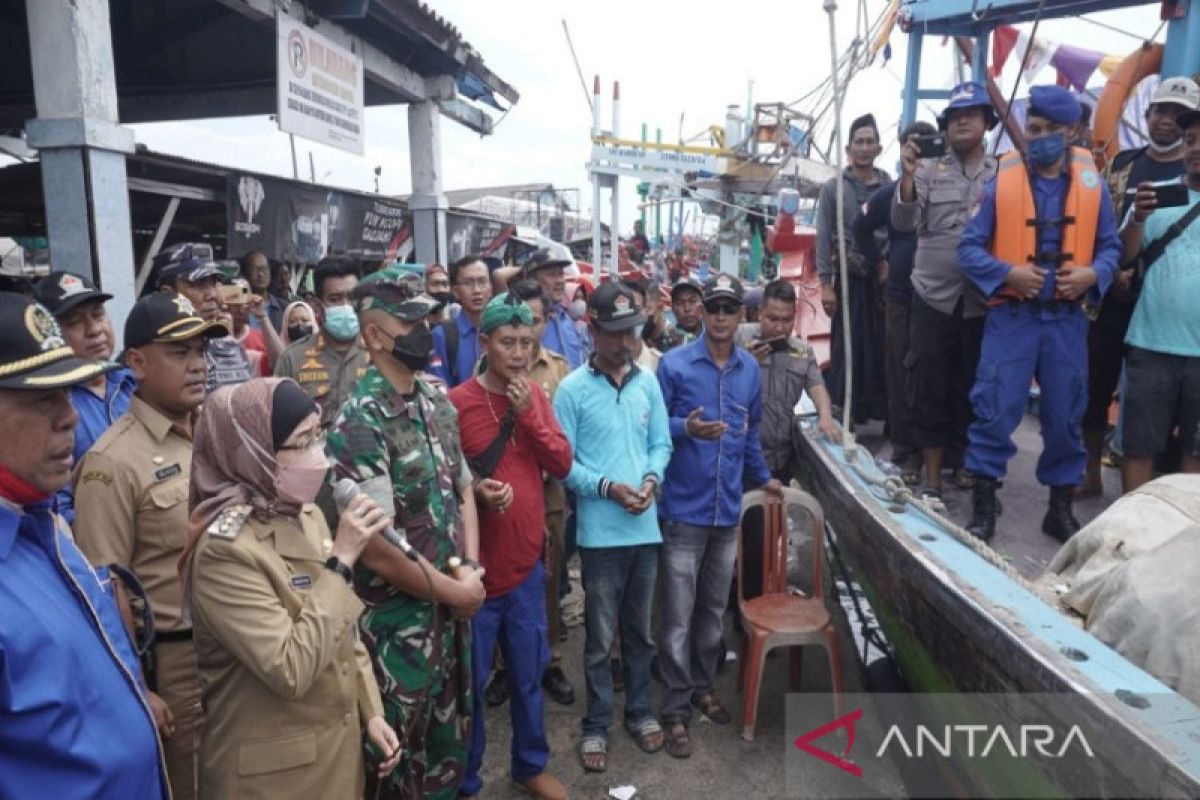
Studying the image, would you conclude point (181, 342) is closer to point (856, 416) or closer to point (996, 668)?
point (996, 668)

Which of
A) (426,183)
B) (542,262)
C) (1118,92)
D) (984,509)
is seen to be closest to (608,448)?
(984,509)

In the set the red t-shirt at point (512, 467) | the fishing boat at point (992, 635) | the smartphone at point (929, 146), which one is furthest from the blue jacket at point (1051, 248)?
the red t-shirt at point (512, 467)

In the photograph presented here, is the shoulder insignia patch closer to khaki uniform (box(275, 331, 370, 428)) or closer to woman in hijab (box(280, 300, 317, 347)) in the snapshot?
khaki uniform (box(275, 331, 370, 428))

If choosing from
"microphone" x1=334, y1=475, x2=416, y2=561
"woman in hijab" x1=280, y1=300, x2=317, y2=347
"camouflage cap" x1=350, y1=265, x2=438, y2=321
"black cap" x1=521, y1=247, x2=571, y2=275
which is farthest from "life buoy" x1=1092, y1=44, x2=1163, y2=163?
"woman in hijab" x1=280, y1=300, x2=317, y2=347

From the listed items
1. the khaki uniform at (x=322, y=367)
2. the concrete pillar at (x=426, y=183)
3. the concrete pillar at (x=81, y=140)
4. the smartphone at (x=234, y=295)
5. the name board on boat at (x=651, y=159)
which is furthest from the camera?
the name board on boat at (x=651, y=159)

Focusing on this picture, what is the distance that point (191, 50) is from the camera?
28.1 feet

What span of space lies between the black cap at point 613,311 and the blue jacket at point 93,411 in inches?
66.3

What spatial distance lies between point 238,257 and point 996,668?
7.06 metres

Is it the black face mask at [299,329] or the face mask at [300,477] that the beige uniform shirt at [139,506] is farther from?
the black face mask at [299,329]

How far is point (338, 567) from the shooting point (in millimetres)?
1714

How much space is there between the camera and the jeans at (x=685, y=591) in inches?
130

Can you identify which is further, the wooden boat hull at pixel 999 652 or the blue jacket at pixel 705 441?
the blue jacket at pixel 705 441

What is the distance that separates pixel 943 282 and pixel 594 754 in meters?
2.83

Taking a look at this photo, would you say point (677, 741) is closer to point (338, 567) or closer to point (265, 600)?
point (338, 567)
